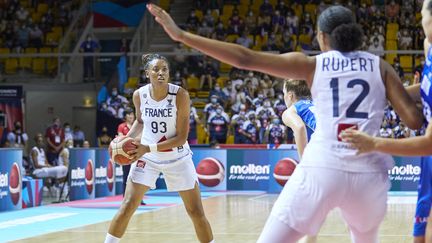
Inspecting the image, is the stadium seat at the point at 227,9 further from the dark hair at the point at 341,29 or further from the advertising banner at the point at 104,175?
the dark hair at the point at 341,29

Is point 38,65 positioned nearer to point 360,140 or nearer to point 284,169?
point 284,169

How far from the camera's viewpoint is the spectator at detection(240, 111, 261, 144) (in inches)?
998

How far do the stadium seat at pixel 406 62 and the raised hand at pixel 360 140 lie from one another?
24.8 metres

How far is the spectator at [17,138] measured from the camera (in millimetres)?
26562

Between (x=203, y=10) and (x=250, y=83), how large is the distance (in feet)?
20.9

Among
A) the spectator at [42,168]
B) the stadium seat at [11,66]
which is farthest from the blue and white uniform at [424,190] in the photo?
the stadium seat at [11,66]

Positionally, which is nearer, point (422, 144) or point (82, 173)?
point (422, 144)

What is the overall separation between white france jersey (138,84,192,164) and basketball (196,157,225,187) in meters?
13.0

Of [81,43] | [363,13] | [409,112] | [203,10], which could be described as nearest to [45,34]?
[81,43]

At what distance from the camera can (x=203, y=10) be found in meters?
33.2

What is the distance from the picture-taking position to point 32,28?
3334 centimetres

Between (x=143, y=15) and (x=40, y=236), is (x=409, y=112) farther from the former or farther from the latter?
(x=143, y=15)

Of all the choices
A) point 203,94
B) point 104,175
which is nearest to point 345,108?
point 104,175

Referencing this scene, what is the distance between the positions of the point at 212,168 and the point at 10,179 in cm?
689
